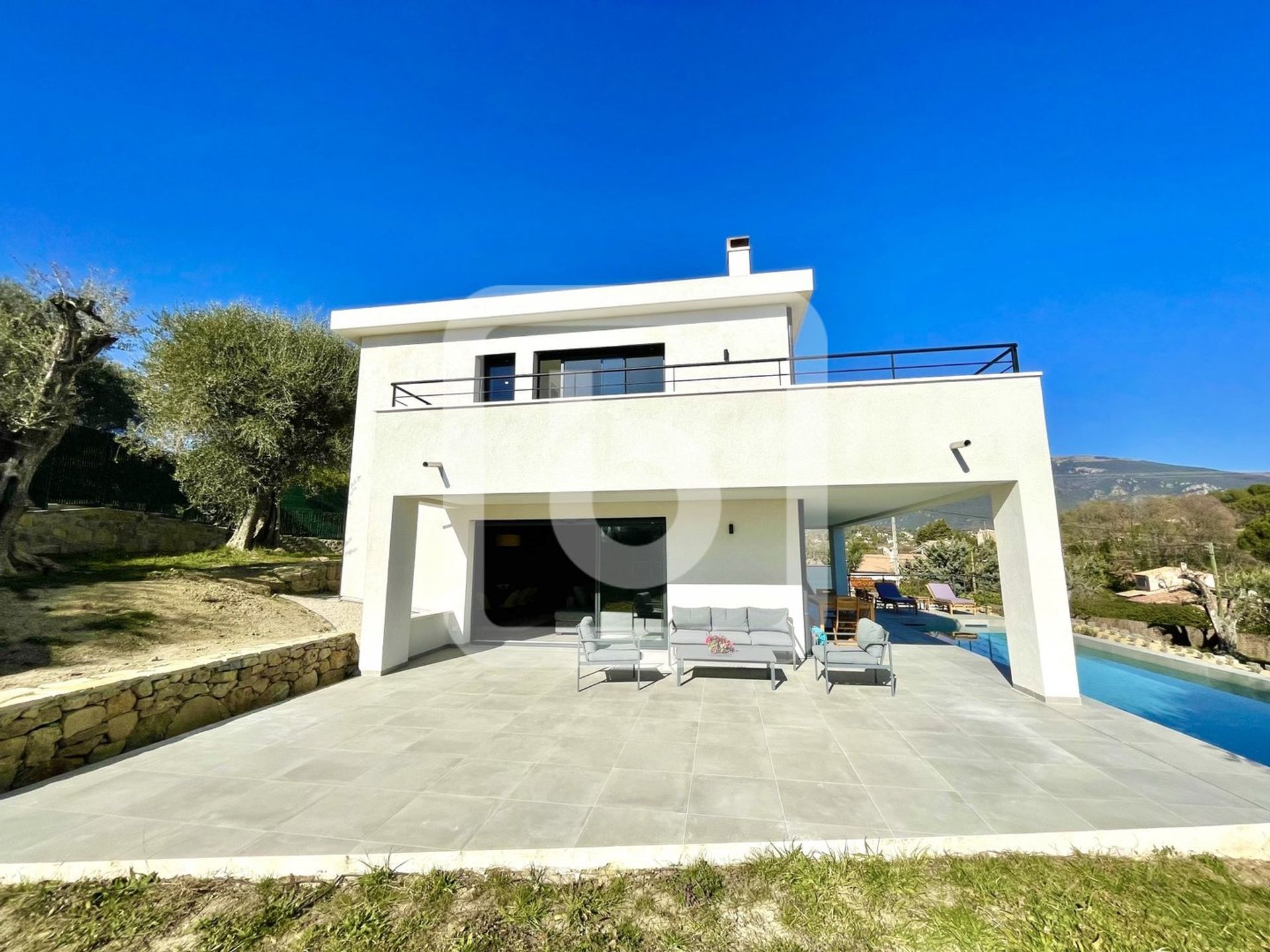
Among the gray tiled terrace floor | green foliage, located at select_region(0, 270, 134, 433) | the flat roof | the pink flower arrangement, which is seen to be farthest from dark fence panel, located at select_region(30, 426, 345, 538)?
the pink flower arrangement

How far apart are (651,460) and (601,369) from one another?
420 cm

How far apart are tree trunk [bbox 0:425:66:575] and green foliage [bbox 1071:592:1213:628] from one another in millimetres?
28655

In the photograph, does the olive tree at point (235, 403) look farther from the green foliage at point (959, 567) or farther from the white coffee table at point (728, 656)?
the green foliage at point (959, 567)

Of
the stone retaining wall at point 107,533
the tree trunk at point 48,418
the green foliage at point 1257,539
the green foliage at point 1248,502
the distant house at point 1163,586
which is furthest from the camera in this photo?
the green foliage at point 1248,502

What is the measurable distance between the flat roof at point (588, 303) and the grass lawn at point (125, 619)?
650cm

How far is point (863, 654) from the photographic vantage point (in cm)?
727

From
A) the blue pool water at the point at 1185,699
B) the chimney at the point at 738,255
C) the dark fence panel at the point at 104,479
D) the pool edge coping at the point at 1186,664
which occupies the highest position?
the chimney at the point at 738,255

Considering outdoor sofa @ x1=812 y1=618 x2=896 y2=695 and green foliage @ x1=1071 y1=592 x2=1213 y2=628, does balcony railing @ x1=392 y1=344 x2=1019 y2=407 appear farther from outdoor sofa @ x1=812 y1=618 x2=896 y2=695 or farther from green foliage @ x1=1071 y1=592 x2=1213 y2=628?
green foliage @ x1=1071 y1=592 x2=1213 y2=628

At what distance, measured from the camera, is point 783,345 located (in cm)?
1032

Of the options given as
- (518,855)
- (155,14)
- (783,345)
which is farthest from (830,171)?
(518,855)

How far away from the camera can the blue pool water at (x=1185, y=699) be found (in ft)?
21.0

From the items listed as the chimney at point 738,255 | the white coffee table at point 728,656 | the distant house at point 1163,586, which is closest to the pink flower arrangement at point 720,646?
the white coffee table at point 728,656

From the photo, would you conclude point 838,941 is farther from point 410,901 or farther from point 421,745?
point 421,745

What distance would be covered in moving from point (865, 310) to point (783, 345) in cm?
1796
